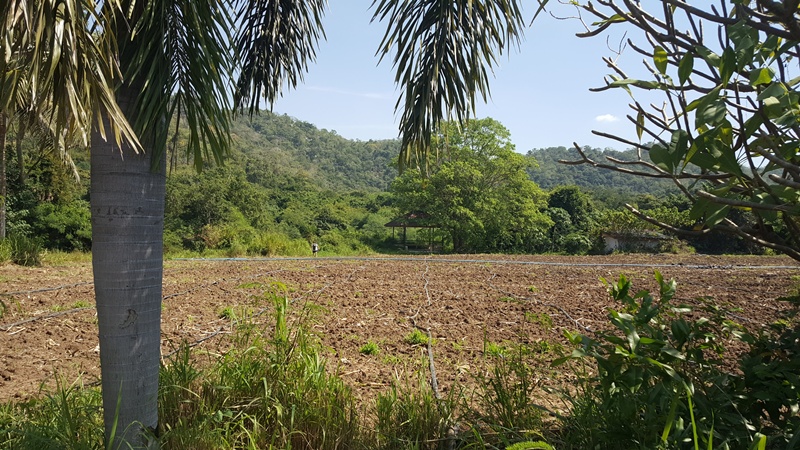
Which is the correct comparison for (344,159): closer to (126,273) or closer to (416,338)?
(416,338)

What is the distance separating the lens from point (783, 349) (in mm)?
1346

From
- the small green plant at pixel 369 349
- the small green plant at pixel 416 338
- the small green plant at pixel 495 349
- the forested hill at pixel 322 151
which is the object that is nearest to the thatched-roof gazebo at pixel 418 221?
the small green plant at pixel 416 338

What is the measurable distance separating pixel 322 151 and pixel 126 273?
79.1 metres

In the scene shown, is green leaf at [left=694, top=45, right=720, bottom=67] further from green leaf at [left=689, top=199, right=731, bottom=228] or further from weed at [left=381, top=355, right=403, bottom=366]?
weed at [left=381, top=355, right=403, bottom=366]

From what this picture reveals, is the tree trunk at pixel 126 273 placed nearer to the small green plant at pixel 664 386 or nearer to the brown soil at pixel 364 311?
the brown soil at pixel 364 311

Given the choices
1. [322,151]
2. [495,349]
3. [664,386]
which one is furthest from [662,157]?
[322,151]

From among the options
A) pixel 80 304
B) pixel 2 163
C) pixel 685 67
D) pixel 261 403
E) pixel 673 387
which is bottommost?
pixel 80 304

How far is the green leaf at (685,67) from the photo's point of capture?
40.4 inches

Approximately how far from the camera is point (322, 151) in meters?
78.8

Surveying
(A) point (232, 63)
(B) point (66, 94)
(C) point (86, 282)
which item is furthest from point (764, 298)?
(C) point (86, 282)

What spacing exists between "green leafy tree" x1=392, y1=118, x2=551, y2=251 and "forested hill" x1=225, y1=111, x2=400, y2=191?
33509 millimetres

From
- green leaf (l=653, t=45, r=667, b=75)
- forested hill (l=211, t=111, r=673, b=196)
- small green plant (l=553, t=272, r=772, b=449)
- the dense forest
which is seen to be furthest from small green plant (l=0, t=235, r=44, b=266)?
forested hill (l=211, t=111, r=673, b=196)

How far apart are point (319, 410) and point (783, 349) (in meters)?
1.60

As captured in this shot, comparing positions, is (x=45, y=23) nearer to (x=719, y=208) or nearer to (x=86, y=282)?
(x=719, y=208)
